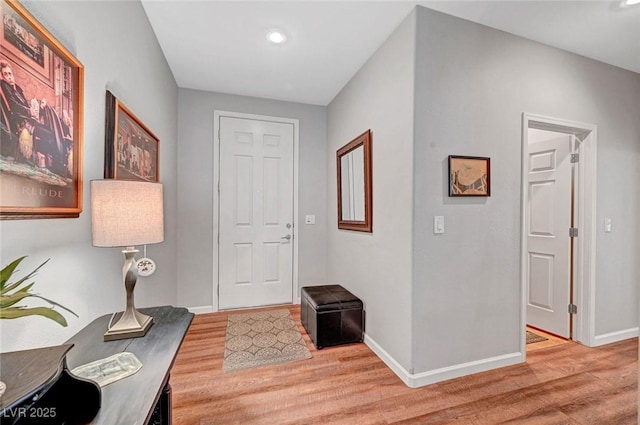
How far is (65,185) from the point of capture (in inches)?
41.6

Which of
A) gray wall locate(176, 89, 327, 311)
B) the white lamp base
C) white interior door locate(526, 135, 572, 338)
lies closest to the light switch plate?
white interior door locate(526, 135, 572, 338)

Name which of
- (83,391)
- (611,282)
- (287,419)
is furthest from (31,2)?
(611,282)

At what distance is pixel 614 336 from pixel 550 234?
3.46 ft

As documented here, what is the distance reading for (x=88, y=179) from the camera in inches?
49.6

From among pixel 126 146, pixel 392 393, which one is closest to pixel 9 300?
pixel 126 146

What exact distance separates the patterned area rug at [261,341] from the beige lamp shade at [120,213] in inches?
59.5

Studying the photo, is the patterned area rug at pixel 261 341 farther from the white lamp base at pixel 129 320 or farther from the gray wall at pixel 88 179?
the white lamp base at pixel 129 320

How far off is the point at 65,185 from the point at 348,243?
233 cm

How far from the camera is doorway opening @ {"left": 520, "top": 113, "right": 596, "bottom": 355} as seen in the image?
96.9 inches

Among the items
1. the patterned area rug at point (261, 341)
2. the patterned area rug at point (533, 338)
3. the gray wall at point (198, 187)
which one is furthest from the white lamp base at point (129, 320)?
the patterned area rug at point (533, 338)

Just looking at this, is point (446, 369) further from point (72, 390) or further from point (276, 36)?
point (276, 36)

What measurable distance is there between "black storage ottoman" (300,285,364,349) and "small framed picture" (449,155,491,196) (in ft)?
4.33

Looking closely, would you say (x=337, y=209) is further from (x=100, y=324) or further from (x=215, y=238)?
(x=100, y=324)

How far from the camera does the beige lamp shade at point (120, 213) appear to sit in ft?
3.31
